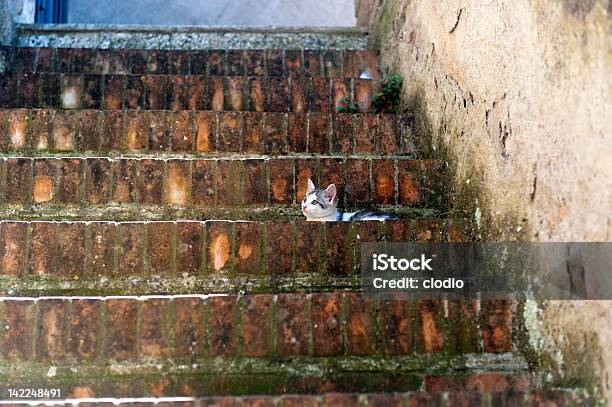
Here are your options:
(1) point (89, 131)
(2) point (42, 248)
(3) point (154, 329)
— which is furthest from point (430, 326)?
(1) point (89, 131)

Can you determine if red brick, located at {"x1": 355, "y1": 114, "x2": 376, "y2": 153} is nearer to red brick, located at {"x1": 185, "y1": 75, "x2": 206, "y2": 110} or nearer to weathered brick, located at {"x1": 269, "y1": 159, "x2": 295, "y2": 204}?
weathered brick, located at {"x1": 269, "y1": 159, "x2": 295, "y2": 204}

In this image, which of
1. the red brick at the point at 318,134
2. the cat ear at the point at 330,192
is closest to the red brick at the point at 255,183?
the cat ear at the point at 330,192

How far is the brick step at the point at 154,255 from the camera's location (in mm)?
1843

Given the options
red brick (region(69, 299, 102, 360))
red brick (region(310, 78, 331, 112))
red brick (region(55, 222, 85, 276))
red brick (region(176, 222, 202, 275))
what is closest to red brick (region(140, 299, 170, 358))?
red brick (region(69, 299, 102, 360))

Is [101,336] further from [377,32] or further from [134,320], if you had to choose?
[377,32]

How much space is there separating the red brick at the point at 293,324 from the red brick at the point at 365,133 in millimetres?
1099

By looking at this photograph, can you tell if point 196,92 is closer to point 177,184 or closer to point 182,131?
point 182,131

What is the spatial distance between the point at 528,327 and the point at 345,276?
1.87ft

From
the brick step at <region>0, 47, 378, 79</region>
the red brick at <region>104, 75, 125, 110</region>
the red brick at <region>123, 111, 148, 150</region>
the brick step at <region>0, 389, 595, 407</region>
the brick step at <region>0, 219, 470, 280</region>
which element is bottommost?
the brick step at <region>0, 389, 595, 407</region>

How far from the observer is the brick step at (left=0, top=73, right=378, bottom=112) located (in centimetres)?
292

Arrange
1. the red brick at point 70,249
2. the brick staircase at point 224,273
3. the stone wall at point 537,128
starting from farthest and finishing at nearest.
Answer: the red brick at point 70,249 → the brick staircase at point 224,273 → the stone wall at point 537,128

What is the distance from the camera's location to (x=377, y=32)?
12.0 feet

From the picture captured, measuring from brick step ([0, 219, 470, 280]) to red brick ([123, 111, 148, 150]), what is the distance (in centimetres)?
60

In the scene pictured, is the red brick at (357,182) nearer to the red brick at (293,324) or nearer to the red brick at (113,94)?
the red brick at (293,324)
